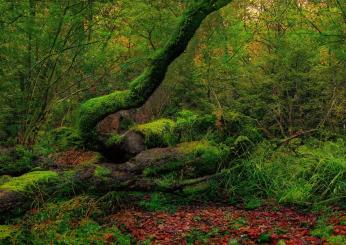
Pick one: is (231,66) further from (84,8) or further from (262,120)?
(84,8)

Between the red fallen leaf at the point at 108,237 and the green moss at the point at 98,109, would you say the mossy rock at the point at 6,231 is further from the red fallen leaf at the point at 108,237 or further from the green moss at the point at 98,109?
the green moss at the point at 98,109

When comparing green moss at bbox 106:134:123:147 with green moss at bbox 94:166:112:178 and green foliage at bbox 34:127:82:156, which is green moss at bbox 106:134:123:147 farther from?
green moss at bbox 94:166:112:178

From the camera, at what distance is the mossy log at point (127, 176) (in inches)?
260

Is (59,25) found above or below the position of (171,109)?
above

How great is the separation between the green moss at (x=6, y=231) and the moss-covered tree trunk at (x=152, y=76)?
2.95 m

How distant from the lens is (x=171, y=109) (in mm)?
14070

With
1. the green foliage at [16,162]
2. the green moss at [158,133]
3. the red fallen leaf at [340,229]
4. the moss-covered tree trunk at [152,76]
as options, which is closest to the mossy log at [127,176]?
the green moss at [158,133]

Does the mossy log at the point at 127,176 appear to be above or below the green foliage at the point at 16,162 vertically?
below

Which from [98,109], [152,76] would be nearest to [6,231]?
[98,109]

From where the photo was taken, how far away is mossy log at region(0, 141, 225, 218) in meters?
6.61

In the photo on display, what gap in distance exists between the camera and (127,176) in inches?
303

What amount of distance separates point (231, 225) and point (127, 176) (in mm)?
2225

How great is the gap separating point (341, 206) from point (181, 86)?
8.51 meters

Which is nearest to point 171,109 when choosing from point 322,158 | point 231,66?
point 231,66
